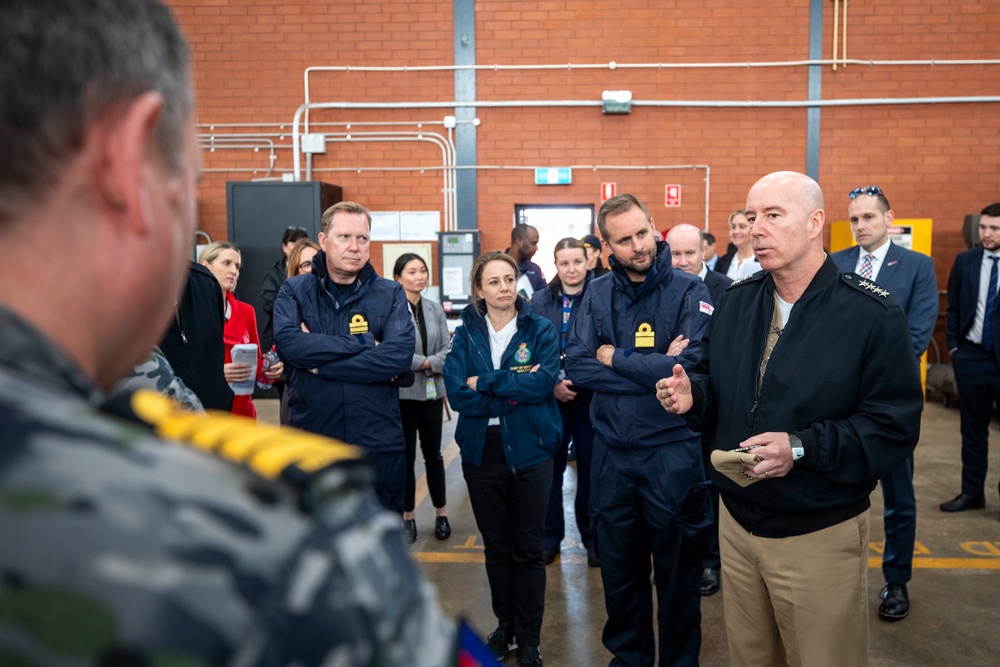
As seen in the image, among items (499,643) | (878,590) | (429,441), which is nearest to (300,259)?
(429,441)

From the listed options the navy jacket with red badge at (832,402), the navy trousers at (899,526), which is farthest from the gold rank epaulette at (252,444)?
the navy trousers at (899,526)

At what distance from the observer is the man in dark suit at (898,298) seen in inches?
148

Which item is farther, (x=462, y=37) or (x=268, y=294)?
(x=462, y=37)

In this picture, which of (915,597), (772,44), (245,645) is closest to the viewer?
(245,645)

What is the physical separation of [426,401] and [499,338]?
1.47 meters

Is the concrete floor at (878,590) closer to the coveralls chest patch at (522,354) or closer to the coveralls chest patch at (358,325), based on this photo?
the coveralls chest patch at (522,354)

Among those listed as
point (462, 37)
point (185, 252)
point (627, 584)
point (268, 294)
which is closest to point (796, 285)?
point (627, 584)

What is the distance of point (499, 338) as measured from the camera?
363 centimetres

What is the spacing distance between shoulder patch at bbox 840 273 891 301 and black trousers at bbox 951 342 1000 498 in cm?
347

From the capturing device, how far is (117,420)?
0.55 m

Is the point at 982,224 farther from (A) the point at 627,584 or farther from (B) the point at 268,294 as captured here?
(B) the point at 268,294

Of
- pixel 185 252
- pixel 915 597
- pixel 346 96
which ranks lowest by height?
pixel 915 597

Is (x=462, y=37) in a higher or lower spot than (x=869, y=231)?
higher

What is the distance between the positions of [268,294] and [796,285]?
4367 mm
